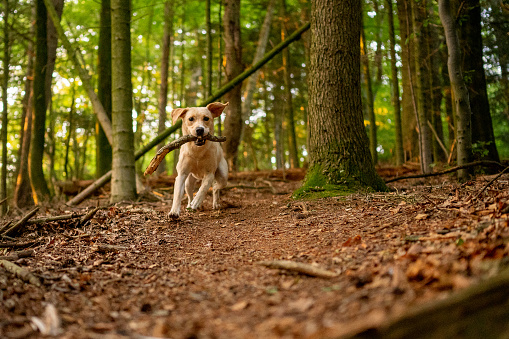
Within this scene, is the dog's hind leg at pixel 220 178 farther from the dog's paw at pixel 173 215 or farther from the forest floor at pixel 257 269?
the forest floor at pixel 257 269

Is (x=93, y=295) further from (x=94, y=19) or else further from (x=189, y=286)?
(x=94, y=19)

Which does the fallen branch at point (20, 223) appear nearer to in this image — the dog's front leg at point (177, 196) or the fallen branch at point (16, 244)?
the fallen branch at point (16, 244)

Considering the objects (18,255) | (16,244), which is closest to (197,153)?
(16,244)

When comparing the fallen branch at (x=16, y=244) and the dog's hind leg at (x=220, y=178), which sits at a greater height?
the dog's hind leg at (x=220, y=178)

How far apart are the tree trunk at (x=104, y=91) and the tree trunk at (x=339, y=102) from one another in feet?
22.0

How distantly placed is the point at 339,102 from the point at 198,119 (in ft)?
7.79

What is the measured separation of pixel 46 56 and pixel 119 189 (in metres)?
6.00

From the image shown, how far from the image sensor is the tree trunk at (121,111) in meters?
7.66

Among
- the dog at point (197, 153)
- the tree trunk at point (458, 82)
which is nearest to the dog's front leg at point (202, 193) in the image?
the dog at point (197, 153)

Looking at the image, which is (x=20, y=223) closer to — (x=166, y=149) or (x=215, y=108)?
(x=166, y=149)

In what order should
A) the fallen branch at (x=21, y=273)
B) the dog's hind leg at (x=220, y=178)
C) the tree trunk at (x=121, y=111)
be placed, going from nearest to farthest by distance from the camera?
the fallen branch at (x=21, y=273), the dog's hind leg at (x=220, y=178), the tree trunk at (x=121, y=111)

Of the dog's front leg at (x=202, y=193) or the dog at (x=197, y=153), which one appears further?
the dog's front leg at (x=202, y=193)

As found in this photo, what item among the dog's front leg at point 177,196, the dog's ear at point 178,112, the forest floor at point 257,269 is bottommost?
the forest floor at point 257,269

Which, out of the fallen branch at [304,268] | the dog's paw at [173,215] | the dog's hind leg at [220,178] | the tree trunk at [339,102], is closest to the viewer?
the fallen branch at [304,268]
